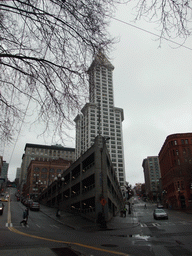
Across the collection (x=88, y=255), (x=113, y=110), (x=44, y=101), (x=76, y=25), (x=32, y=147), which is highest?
(x=113, y=110)

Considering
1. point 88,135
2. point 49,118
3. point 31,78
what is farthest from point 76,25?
A: point 88,135

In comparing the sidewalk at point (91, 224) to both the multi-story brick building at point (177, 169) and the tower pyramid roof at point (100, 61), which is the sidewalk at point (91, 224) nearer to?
the tower pyramid roof at point (100, 61)

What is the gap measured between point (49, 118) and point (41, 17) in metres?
3.19

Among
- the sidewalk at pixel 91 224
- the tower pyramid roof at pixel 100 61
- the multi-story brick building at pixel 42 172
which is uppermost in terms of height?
the multi-story brick building at pixel 42 172

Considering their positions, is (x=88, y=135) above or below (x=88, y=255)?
above

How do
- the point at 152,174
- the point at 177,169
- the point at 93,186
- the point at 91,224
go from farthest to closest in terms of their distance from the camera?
the point at 152,174 < the point at 177,169 < the point at 93,186 < the point at 91,224

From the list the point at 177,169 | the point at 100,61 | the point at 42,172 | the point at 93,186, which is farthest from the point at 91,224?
the point at 42,172

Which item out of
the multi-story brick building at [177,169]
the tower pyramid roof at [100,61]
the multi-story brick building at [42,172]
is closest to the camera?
the tower pyramid roof at [100,61]

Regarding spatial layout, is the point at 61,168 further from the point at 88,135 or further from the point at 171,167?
the point at 171,167

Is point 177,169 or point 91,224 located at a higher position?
point 177,169

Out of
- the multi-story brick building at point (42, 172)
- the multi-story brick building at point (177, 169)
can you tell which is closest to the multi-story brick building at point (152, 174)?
the multi-story brick building at point (42, 172)

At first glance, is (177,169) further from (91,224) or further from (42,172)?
(42,172)

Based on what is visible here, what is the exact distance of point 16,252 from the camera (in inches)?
264

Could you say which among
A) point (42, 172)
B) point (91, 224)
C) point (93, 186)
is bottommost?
point (91, 224)
